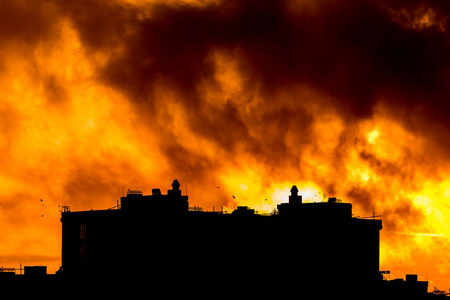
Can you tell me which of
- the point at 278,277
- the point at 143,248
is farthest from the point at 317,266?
the point at 143,248

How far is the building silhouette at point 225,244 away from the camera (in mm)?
161875

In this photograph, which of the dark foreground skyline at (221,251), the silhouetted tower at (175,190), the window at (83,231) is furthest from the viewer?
the window at (83,231)

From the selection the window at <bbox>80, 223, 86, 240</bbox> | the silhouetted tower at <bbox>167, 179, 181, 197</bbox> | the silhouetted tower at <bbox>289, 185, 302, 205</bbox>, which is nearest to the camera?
the silhouetted tower at <bbox>167, 179, 181, 197</bbox>

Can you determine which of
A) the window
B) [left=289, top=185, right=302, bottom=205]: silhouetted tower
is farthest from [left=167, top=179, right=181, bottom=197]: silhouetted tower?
[left=289, top=185, right=302, bottom=205]: silhouetted tower

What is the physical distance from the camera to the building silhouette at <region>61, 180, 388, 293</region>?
16188 centimetres

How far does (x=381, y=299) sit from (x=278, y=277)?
2057cm

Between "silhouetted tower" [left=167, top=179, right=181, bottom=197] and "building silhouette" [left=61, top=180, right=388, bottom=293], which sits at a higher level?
"silhouetted tower" [left=167, top=179, right=181, bottom=197]

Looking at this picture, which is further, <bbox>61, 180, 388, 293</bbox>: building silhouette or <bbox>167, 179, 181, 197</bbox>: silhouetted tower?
<bbox>167, 179, 181, 197</bbox>: silhouetted tower

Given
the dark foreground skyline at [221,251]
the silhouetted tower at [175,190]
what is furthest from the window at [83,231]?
the silhouetted tower at [175,190]

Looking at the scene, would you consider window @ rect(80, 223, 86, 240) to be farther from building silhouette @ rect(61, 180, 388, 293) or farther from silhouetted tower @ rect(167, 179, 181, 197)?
silhouetted tower @ rect(167, 179, 181, 197)

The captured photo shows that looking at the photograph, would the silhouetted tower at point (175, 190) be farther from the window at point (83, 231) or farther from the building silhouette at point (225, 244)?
the window at point (83, 231)

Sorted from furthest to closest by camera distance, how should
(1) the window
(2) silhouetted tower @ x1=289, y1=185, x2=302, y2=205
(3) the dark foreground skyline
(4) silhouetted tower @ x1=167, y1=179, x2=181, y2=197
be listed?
(2) silhouetted tower @ x1=289, y1=185, x2=302, y2=205 → (1) the window → (4) silhouetted tower @ x1=167, y1=179, x2=181, y2=197 → (3) the dark foreground skyline

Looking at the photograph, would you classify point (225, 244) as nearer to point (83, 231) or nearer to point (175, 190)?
point (175, 190)

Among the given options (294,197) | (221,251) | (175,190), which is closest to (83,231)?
(175,190)
